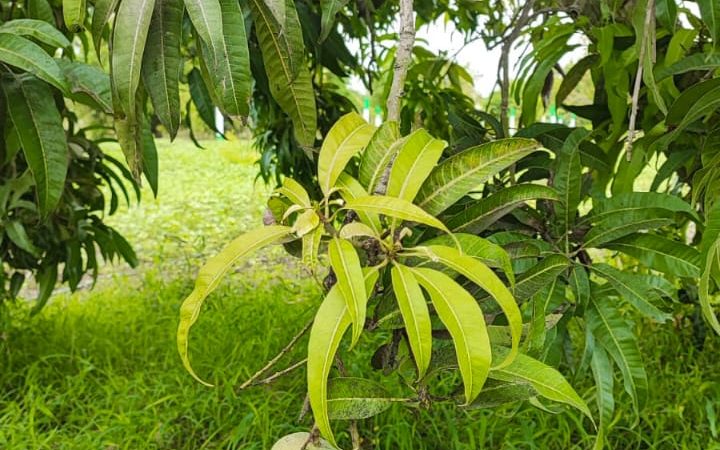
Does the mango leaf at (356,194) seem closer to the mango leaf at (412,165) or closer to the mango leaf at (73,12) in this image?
the mango leaf at (412,165)

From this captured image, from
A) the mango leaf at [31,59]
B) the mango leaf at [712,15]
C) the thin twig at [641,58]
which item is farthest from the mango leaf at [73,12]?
the mango leaf at [712,15]

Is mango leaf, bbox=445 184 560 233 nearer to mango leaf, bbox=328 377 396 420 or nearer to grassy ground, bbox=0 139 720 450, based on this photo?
mango leaf, bbox=328 377 396 420

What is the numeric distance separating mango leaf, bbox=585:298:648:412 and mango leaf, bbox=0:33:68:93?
2.00 ft

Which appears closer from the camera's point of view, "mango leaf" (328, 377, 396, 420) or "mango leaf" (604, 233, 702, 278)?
"mango leaf" (328, 377, 396, 420)

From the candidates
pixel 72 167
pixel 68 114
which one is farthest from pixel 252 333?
pixel 68 114

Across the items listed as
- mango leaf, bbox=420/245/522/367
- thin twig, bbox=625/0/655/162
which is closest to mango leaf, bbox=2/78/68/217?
mango leaf, bbox=420/245/522/367

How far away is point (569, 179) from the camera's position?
771 mm

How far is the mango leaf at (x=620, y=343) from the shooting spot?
722mm

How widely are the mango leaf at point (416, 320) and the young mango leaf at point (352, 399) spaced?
9 centimetres

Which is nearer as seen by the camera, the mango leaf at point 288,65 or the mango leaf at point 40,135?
the mango leaf at point 288,65

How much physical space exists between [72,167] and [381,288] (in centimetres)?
129

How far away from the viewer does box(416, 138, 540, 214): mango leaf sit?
20.8 inches

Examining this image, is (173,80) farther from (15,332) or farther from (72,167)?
(15,332)

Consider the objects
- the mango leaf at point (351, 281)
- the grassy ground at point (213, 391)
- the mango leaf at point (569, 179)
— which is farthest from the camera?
the grassy ground at point (213, 391)
